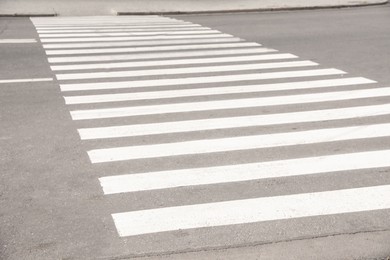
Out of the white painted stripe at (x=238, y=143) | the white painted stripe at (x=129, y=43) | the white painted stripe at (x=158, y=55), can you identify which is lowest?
the white painted stripe at (x=129, y=43)

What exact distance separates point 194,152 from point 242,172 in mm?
813

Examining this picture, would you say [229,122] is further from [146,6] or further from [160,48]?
[146,6]

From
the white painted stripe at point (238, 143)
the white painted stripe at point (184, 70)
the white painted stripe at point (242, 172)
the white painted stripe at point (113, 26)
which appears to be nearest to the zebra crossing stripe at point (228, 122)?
the white painted stripe at point (238, 143)

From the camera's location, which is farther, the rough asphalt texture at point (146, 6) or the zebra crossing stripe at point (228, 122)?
the rough asphalt texture at point (146, 6)

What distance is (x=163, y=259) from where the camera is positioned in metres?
4.64

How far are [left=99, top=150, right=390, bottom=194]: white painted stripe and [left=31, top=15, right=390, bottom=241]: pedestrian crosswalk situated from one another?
0.04 ft

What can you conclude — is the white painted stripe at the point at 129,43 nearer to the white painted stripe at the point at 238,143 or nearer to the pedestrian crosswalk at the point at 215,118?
the pedestrian crosswalk at the point at 215,118

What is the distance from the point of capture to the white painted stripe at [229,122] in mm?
7594

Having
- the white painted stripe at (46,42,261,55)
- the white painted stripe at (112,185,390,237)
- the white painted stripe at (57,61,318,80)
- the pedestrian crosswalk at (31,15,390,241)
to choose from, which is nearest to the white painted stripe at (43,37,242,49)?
the pedestrian crosswalk at (31,15,390,241)

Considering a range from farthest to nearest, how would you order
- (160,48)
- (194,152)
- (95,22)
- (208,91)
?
1. (95,22)
2. (160,48)
3. (208,91)
4. (194,152)

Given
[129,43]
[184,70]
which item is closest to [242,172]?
[184,70]

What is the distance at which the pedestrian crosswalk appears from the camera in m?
5.59

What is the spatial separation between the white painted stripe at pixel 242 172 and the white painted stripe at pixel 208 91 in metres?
3.14

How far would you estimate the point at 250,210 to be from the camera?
5.49 metres
